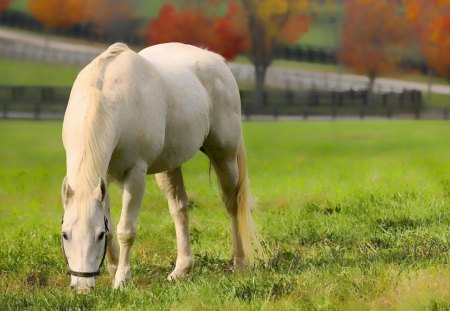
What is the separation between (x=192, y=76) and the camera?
773 centimetres

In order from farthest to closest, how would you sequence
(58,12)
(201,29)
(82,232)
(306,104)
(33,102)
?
(58,12) < (201,29) < (306,104) < (33,102) < (82,232)

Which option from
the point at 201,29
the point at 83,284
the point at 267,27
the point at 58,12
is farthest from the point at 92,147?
the point at 58,12

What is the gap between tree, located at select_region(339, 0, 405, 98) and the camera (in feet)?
173

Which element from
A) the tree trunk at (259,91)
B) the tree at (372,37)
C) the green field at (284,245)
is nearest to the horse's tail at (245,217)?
the green field at (284,245)

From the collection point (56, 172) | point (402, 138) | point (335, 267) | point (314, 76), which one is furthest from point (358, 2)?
point (335, 267)

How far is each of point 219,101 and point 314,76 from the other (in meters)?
47.9

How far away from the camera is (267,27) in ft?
169

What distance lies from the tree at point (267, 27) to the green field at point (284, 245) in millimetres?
30934

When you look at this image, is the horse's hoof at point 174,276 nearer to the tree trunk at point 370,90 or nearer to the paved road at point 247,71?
the tree trunk at point 370,90

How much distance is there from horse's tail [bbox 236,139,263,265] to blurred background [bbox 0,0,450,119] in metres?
37.1

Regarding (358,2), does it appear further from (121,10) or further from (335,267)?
(335,267)

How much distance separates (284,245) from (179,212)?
108cm

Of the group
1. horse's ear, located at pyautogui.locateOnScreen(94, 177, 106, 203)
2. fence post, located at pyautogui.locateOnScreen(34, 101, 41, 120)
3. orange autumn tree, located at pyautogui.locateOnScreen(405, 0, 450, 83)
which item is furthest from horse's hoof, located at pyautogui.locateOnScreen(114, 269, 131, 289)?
orange autumn tree, located at pyautogui.locateOnScreen(405, 0, 450, 83)

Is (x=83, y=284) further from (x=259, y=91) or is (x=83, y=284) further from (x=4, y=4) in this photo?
(x=4, y=4)
